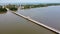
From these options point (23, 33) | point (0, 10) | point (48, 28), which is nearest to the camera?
point (23, 33)

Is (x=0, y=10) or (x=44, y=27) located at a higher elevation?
(x=44, y=27)

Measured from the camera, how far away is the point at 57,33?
6.22 m

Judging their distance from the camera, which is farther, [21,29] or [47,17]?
[47,17]

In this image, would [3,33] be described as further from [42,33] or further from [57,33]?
[57,33]

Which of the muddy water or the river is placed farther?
the river

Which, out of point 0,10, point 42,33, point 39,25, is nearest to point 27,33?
point 42,33

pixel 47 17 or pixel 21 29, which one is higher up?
pixel 21 29

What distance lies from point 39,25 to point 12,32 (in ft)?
6.32

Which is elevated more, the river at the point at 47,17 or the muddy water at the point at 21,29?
the muddy water at the point at 21,29

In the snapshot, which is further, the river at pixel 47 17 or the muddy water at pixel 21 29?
the river at pixel 47 17

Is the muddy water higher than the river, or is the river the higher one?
the muddy water

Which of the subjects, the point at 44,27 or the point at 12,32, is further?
the point at 44,27

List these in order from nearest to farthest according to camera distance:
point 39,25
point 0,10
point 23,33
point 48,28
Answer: point 23,33, point 48,28, point 39,25, point 0,10

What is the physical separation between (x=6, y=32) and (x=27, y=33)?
984 millimetres
